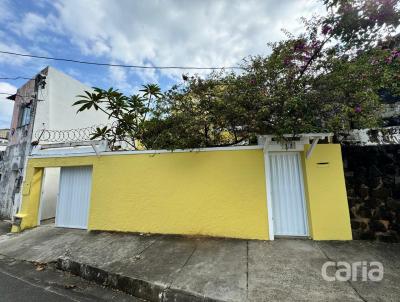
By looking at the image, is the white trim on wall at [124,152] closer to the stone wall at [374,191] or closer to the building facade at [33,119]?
the building facade at [33,119]

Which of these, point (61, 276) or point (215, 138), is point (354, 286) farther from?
point (61, 276)

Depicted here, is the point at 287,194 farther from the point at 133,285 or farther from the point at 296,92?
the point at 133,285

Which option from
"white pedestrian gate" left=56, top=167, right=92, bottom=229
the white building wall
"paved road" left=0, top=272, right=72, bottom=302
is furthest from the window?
"paved road" left=0, top=272, right=72, bottom=302

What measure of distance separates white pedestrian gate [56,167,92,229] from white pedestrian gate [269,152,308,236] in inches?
222

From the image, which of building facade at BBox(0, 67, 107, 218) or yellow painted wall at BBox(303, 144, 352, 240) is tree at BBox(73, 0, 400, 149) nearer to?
yellow painted wall at BBox(303, 144, 352, 240)

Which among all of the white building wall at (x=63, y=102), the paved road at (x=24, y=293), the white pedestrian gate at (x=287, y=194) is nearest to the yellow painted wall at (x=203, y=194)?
the white pedestrian gate at (x=287, y=194)

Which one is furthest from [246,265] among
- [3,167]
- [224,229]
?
[3,167]

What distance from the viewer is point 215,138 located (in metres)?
6.53

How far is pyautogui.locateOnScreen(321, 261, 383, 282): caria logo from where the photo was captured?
3.70 m

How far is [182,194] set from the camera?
20.1 ft

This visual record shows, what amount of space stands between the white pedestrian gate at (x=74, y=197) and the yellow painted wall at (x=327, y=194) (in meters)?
6.44

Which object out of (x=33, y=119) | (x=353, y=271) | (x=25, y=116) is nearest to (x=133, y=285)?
(x=353, y=271)

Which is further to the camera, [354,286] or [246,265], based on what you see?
[246,265]

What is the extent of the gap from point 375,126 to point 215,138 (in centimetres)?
382
